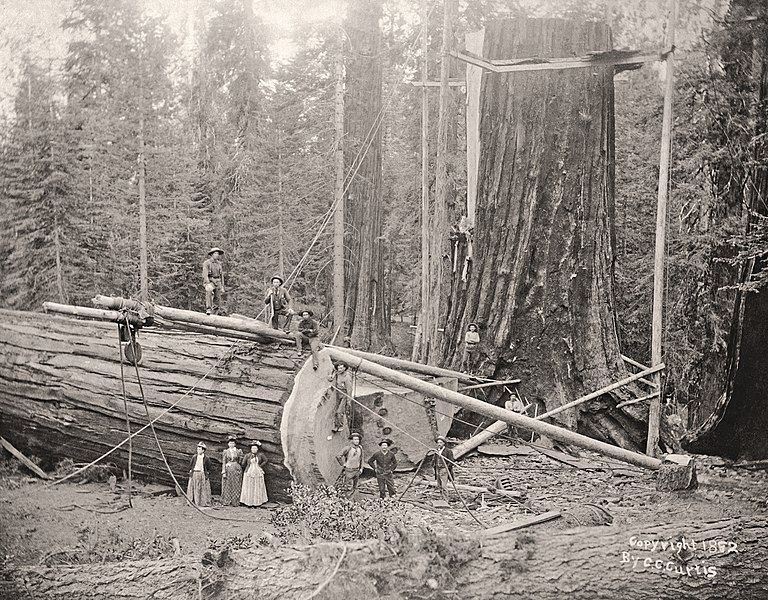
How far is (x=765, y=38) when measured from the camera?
399 cm

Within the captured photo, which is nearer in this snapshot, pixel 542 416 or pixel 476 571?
pixel 476 571

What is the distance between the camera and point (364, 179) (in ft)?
14.2

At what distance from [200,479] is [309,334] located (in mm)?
1147

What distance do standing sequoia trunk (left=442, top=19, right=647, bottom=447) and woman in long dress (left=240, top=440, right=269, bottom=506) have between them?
1.54 meters

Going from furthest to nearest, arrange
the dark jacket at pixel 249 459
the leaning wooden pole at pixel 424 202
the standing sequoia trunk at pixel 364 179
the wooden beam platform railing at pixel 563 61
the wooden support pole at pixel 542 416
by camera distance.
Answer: the leaning wooden pole at pixel 424 202 < the dark jacket at pixel 249 459 < the standing sequoia trunk at pixel 364 179 < the wooden support pole at pixel 542 416 < the wooden beam platform railing at pixel 563 61

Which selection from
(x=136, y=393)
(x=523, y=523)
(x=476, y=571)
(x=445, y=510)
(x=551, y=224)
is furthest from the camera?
(x=136, y=393)

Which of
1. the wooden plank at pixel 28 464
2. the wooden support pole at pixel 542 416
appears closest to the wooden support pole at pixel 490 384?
the wooden support pole at pixel 542 416

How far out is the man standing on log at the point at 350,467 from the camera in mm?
4082

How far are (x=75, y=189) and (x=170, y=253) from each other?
2.15 feet

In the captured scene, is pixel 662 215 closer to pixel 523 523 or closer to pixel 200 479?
pixel 523 523

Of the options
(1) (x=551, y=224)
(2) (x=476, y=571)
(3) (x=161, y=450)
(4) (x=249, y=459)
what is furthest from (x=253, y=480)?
(1) (x=551, y=224)

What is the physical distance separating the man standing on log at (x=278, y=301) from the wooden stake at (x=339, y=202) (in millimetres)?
299

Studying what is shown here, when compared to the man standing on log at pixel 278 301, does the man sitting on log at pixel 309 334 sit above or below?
below

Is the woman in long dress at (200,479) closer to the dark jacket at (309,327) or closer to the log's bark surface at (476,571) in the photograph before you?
the log's bark surface at (476,571)
